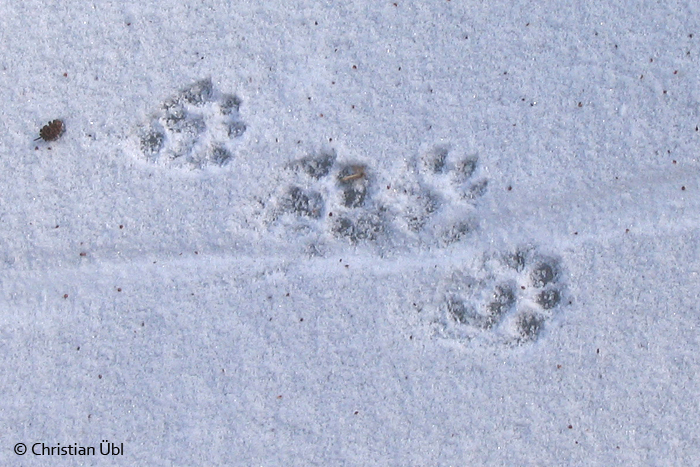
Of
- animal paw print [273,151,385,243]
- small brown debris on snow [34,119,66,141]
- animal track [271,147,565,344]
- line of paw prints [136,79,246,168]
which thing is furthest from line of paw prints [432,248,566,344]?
small brown debris on snow [34,119,66,141]

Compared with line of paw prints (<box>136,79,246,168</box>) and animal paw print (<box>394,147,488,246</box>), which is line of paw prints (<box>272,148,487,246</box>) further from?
line of paw prints (<box>136,79,246,168</box>)

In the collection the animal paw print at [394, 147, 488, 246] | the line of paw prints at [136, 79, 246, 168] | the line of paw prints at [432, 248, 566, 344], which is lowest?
the line of paw prints at [432, 248, 566, 344]

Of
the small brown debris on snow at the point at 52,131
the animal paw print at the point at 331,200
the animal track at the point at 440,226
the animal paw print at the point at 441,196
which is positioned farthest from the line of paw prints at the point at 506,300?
the small brown debris on snow at the point at 52,131

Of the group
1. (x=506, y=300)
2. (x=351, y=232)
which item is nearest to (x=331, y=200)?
(x=351, y=232)

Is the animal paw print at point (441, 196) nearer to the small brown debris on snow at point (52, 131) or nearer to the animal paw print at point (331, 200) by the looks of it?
the animal paw print at point (331, 200)

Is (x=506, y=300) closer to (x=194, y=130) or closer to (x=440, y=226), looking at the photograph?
(x=440, y=226)
